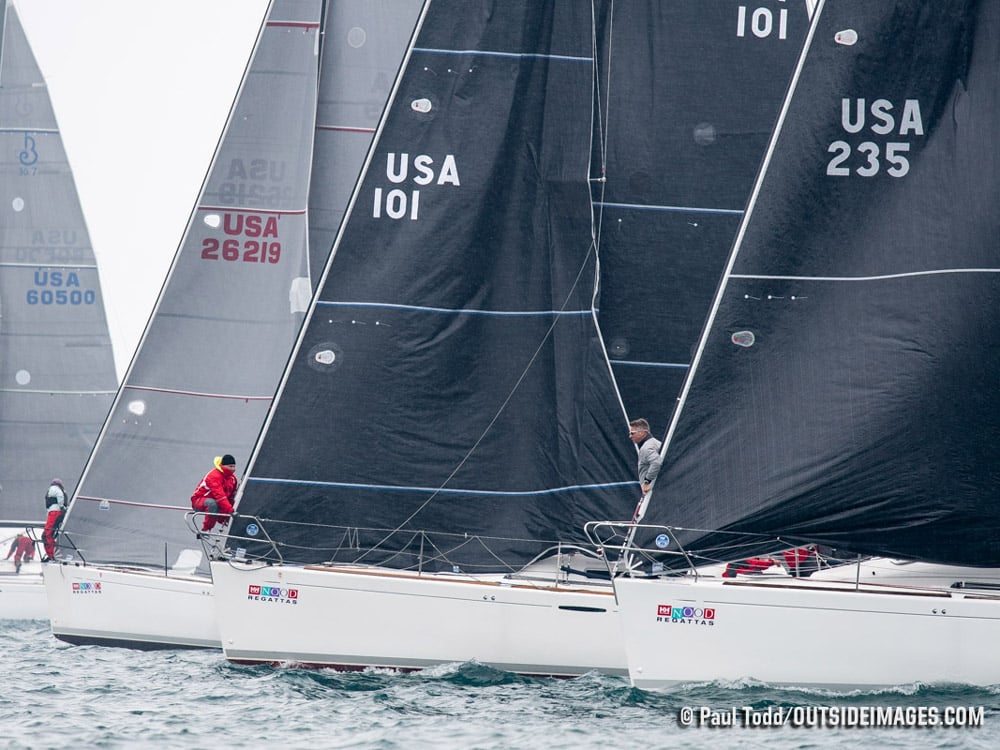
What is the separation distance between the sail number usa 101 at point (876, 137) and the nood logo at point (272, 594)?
6.14 metres

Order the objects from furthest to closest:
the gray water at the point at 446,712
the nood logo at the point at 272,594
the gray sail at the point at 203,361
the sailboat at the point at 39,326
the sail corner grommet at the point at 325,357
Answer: the sailboat at the point at 39,326
the gray sail at the point at 203,361
the sail corner grommet at the point at 325,357
the nood logo at the point at 272,594
the gray water at the point at 446,712

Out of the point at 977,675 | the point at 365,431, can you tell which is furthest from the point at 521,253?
the point at 977,675

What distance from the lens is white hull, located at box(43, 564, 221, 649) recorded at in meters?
18.5

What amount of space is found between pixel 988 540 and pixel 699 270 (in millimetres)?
5334

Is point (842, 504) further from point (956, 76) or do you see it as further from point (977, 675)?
point (956, 76)

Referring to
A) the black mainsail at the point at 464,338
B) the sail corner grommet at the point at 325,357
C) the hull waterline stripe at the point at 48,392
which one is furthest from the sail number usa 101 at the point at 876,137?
the hull waterline stripe at the point at 48,392

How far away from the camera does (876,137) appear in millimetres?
13656

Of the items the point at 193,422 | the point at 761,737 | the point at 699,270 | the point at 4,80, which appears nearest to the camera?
the point at 761,737

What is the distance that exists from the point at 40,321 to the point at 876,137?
16.5m

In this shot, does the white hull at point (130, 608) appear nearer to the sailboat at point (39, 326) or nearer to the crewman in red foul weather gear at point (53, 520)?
the crewman in red foul weather gear at point (53, 520)

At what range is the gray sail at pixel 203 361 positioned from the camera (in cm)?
1966

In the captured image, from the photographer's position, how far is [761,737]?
38.1ft

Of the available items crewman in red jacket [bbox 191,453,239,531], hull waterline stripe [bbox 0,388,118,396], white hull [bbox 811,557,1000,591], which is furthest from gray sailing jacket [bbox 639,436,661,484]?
hull waterline stripe [bbox 0,388,118,396]

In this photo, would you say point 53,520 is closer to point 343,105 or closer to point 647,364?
point 343,105
